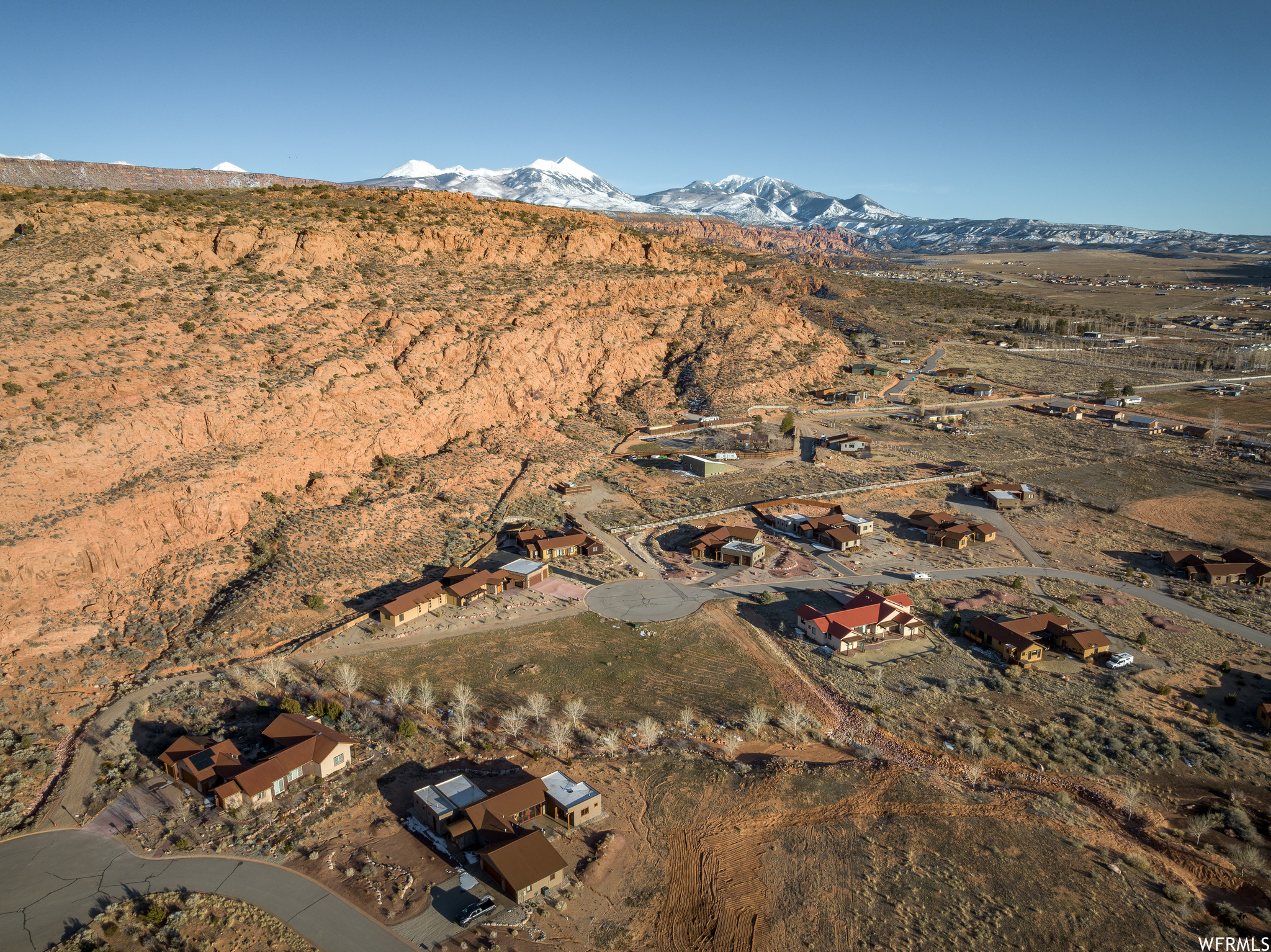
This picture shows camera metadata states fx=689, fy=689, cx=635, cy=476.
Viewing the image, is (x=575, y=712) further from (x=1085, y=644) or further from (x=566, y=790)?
(x=1085, y=644)

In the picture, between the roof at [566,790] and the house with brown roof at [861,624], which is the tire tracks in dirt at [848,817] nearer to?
the roof at [566,790]

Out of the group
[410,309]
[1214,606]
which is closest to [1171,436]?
[1214,606]

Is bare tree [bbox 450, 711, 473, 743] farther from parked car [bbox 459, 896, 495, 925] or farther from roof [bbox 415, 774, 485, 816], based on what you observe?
parked car [bbox 459, 896, 495, 925]

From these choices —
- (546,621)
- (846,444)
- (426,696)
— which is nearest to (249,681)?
(426,696)

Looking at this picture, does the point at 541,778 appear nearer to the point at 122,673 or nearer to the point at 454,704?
the point at 454,704

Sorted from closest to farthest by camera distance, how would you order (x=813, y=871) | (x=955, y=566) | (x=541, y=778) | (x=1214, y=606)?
1. (x=813, y=871)
2. (x=541, y=778)
3. (x=1214, y=606)
4. (x=955, y=566)

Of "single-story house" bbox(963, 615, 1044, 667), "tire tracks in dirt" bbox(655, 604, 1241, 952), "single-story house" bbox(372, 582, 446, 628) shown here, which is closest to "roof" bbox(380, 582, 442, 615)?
"single-story house" bbox(372, 582, 446, 628)

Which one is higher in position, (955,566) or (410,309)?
(410,309)
